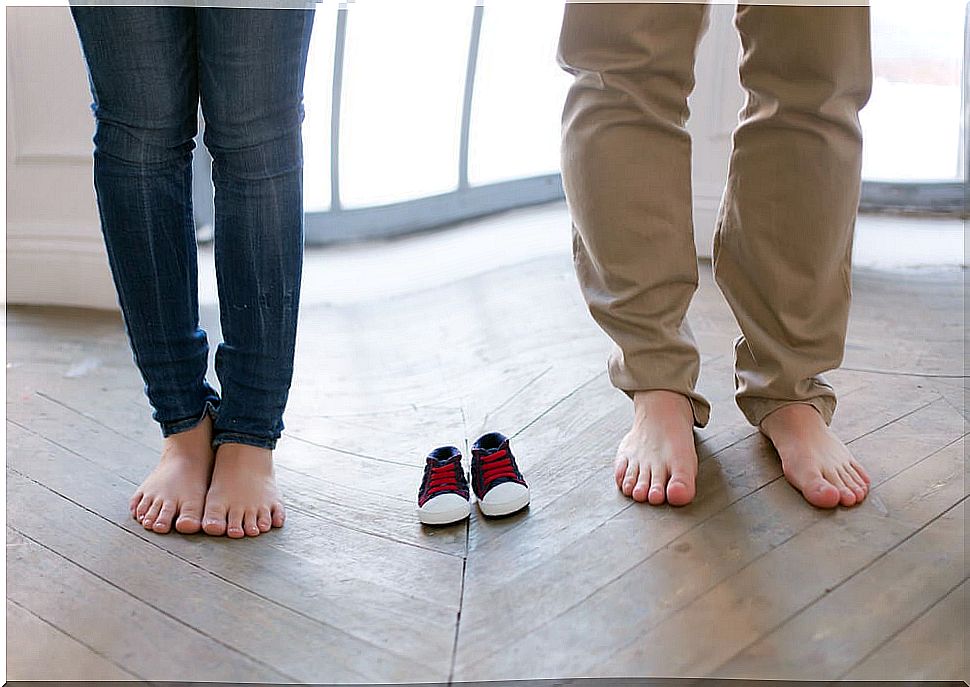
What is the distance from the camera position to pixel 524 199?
3023 mm

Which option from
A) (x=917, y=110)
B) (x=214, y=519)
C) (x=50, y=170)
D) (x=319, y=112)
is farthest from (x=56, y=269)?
(x=917, y=110)

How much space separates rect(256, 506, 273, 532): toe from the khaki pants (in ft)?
1.48

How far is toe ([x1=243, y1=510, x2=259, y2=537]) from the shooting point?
3.81 feet

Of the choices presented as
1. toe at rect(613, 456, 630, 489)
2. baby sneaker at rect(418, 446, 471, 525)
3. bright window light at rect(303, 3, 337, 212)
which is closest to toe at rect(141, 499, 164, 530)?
baby sneaker at rect(418, 446, 471, 525)

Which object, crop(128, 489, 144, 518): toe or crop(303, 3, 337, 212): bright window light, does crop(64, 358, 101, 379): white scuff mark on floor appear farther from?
crop(303, 3, 337, 212): bright window light

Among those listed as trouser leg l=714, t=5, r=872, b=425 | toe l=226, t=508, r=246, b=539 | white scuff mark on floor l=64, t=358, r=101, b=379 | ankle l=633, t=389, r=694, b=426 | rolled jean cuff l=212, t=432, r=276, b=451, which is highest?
trouser leg l=714, t=5, r=872, b=425

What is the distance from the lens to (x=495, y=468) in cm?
122

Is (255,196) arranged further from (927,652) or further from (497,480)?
(927,652)

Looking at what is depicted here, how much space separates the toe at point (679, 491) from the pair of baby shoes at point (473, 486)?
0.16m

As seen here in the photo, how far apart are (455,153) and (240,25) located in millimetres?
1942

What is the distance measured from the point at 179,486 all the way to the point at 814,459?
2.37ft

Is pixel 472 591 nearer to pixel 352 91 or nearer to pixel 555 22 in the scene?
pixel 352 91

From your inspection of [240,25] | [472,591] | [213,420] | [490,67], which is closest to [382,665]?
[472,591]

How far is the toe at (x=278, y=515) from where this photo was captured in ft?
3.90
